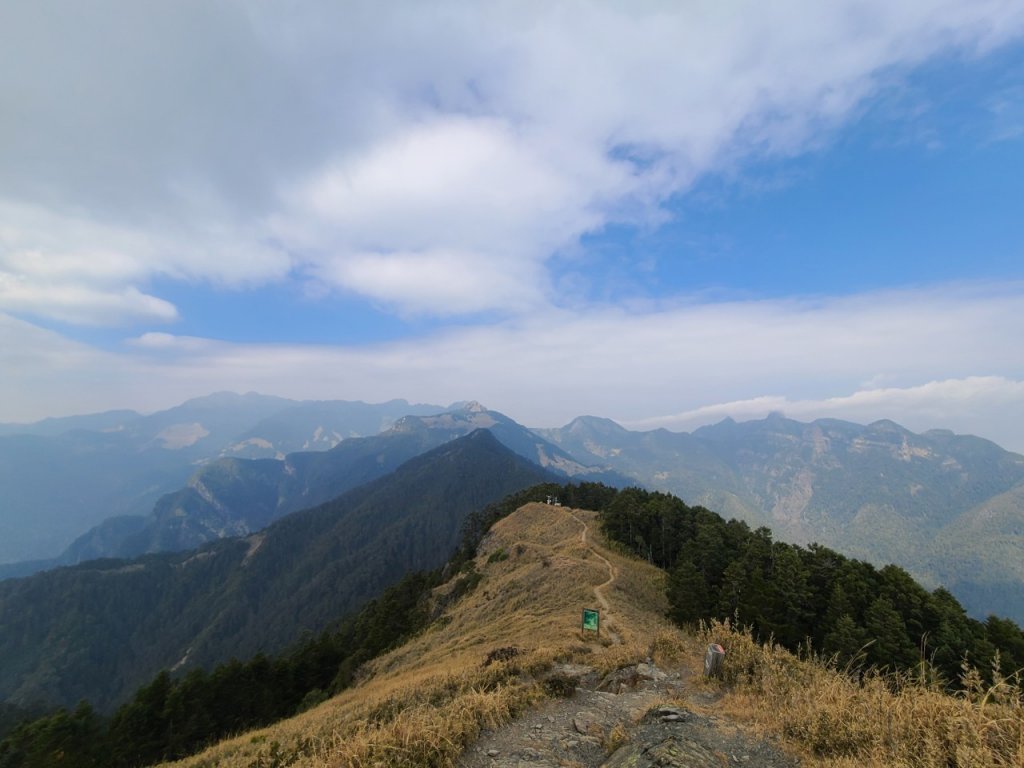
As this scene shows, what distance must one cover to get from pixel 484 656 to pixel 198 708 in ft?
133

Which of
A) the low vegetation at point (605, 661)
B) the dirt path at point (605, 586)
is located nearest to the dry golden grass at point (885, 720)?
the low vegetation at point (605, 661)

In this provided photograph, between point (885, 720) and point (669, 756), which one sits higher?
point (885, 720)

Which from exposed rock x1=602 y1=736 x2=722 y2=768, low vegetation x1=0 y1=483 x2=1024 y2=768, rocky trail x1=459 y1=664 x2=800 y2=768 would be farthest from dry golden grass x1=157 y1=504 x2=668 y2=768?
exposed rock x1=602 y1=736 x2=722 y2=768

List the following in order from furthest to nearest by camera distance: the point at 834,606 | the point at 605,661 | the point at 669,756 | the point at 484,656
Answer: the point at 834,606, the point at 484,656, the point at 605,661, the point at 669,756

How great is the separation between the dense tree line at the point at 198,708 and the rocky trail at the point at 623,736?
3791 centimetres

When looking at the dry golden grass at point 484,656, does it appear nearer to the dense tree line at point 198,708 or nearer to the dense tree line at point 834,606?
the dense tree line at point 834,606

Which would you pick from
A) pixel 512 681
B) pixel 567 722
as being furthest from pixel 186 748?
pixel 567 722

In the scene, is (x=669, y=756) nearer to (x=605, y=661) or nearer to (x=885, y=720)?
(x=885, y=720)

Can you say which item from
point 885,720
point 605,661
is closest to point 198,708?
point 605,661

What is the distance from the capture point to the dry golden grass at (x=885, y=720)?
637 cm

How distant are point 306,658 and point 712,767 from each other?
208 ft

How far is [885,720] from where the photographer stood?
7.71 m

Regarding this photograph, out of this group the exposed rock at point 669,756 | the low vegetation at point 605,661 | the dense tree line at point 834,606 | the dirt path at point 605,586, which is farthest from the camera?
the dense tree line at point 834,606

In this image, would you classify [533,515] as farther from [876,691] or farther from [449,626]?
[876,691]
